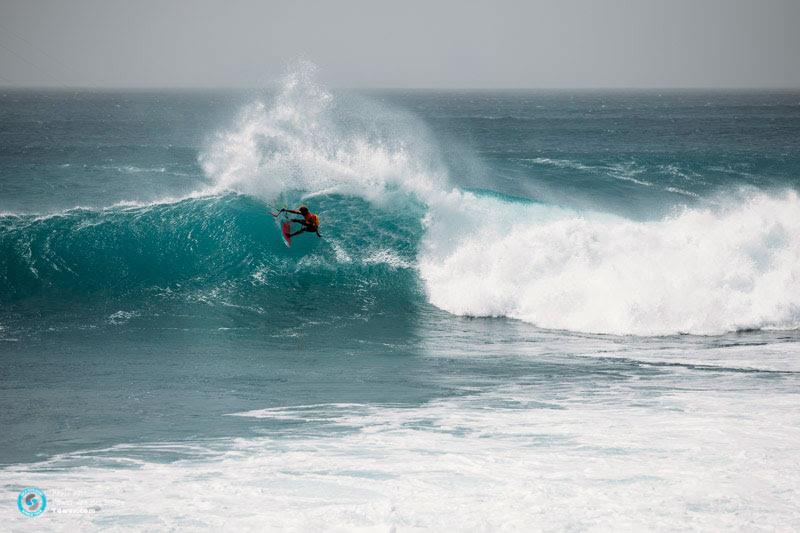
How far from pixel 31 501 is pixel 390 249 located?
1313 centimetres

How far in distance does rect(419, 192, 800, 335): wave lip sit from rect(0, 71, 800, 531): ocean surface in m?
0.06

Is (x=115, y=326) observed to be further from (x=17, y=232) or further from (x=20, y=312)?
(x=17, y=232)

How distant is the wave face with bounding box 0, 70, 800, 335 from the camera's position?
1731cm

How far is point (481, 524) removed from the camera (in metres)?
7.98

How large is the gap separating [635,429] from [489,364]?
3772 millimetres

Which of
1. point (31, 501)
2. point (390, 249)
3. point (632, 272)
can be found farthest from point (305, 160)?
point (31, 501)

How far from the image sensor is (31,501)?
846 cm

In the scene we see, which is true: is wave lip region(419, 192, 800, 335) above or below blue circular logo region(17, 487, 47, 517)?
above

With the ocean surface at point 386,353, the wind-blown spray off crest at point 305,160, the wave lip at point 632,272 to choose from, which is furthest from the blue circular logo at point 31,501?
the wind-blown spray off crest at point 305,160

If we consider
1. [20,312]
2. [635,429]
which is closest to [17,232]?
[20,312]

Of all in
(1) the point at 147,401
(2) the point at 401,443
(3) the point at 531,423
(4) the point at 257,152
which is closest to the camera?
(2) the point at 401,443

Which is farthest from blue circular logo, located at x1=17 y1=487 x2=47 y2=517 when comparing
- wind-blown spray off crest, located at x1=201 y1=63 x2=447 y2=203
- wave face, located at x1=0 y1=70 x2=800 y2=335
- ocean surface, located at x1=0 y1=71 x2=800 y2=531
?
wind-blown spray off crest, located at x1=201 y1=63 x2=447 y2=203

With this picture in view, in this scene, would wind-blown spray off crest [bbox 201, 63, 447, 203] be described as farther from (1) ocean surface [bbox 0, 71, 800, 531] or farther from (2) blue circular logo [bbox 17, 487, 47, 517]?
(2) blue circular logo [bbox 17, 487, 47, 517]

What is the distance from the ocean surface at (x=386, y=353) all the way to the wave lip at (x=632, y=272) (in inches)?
2.4
